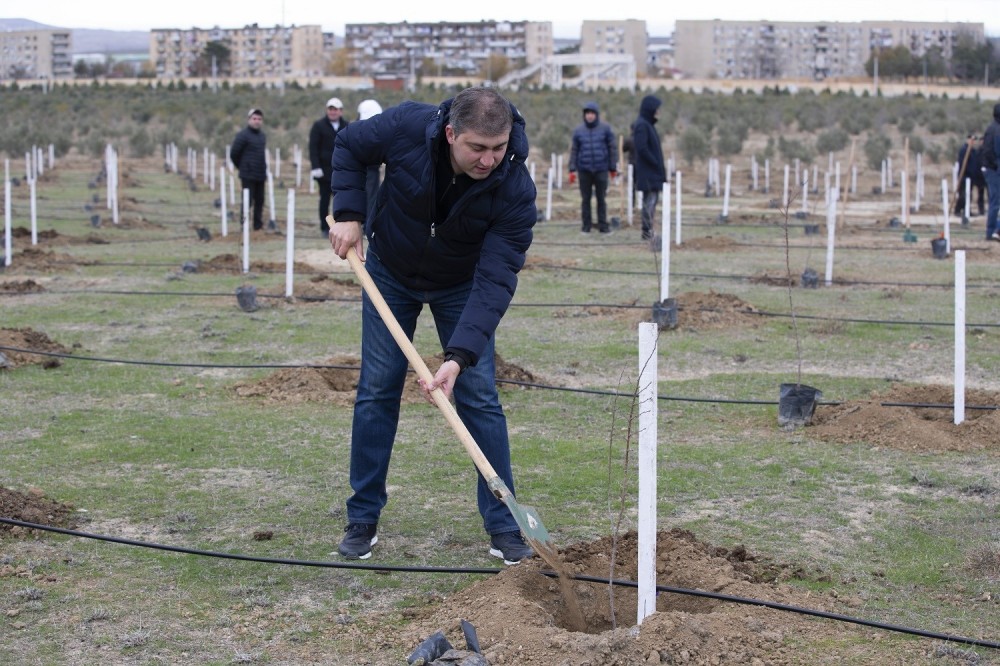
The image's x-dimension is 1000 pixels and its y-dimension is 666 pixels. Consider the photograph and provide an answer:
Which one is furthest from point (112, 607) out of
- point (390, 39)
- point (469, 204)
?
point (390, 39)

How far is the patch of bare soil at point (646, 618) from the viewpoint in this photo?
410 centimetres

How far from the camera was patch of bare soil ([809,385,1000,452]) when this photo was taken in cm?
726

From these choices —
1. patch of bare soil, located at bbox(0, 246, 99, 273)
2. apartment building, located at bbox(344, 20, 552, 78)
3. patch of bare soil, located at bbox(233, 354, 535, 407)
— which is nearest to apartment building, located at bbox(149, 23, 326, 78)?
apartment building, located at bbox(344, 20, 552, 78)

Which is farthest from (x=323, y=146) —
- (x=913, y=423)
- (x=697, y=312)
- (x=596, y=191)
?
(x=913, y=423)

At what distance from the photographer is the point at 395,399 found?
17.6 ft

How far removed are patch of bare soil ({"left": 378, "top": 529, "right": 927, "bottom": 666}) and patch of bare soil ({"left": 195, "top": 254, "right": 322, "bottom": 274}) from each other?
33.5 ft

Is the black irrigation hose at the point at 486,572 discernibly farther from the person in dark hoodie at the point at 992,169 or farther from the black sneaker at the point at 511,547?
the person in dark hoodie at the point at 992,169

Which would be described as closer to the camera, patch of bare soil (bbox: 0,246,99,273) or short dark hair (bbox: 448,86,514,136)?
short dark hair (bbox: 448,86,514,136)

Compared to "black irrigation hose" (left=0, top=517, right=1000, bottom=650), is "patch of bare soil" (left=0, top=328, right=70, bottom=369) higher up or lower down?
higher up

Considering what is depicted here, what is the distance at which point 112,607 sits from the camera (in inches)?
188

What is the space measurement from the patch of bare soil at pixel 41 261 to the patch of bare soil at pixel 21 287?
4.76 ft

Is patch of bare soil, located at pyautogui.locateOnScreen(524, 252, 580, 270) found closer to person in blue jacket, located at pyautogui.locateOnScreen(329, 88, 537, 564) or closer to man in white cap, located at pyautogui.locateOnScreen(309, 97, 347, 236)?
man in white cap, located at pyautogui.locateOnScreen(309, 97, 347, 236)

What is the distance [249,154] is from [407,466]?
11916mm

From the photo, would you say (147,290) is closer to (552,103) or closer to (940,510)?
(940,510)
